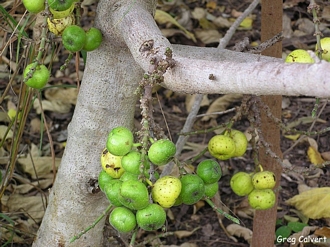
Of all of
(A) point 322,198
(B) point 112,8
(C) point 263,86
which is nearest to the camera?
(C) point 263,86

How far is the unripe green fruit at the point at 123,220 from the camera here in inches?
40.3

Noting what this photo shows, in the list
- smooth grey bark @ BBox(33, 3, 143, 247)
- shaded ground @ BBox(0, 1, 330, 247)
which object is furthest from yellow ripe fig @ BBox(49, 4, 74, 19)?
shaded ground @ BBox(0, 1, 330, 247)

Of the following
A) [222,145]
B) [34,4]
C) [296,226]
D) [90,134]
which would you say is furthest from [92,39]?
[296,226]

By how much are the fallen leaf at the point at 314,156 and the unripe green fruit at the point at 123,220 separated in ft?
5.97

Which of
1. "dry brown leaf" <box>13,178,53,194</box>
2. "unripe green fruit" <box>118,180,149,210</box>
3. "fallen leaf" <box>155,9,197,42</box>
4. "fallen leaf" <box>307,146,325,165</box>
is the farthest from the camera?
"fallen leaf" <box>155,9,197,42</box>

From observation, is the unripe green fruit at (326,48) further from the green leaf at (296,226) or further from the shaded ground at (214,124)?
the green leaf at (296,226)

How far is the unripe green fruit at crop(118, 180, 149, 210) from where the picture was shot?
93 centimetres

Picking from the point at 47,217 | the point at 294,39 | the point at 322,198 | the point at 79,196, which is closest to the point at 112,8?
the point at 79,196

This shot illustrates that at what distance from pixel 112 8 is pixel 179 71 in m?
0.45

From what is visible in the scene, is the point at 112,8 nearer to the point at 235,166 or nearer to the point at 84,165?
the point at 84,165

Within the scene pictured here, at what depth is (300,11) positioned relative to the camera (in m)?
3.52

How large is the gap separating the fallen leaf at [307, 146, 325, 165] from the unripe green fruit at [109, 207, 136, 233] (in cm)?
182

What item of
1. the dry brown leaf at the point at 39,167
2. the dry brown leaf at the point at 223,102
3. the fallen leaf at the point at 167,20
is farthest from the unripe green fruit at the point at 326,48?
the fallen leaf at the point at 167,20

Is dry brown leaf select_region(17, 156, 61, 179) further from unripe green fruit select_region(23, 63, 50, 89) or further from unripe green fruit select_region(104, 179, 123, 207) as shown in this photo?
unripe green fruit select_region(104, 179, 123, 207)
